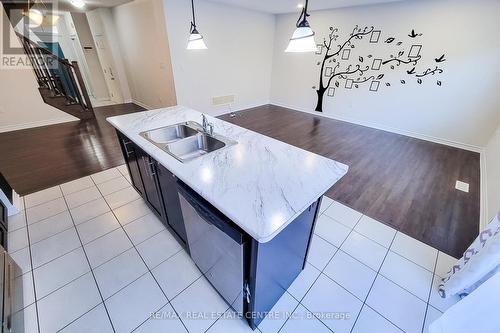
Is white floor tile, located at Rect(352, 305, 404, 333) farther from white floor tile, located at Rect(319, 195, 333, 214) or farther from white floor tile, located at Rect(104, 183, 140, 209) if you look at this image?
white floor tile, located at Rect(104, 183, 140, 209)

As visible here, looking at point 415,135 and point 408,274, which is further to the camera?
point 415,135

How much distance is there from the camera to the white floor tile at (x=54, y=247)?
5.51 ft

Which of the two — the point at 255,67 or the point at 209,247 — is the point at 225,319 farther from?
the point at 255,67

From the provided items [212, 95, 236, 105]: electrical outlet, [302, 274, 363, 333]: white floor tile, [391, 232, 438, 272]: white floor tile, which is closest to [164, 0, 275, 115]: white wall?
[212, 95, 236, 105]: electrical outlet

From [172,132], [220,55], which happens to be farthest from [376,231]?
[220,55]

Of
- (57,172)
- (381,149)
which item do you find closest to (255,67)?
(381,149)

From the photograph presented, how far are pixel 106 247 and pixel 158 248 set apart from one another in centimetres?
45

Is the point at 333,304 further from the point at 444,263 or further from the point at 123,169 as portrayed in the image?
the point at 123,169

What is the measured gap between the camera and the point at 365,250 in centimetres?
182

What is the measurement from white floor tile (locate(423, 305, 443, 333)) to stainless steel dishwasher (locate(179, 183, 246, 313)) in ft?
3.98

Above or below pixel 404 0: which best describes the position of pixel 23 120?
below

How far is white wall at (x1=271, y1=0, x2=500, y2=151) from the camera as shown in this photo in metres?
3.21

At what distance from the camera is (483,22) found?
3111mm

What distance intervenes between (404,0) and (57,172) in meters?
6.20
